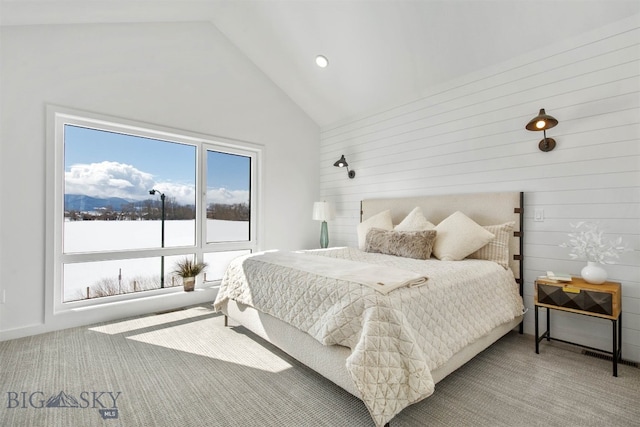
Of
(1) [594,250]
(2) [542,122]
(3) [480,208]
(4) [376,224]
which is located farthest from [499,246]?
(4) [376,224]

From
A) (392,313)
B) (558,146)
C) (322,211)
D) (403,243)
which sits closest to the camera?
(392,313)

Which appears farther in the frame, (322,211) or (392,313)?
(322,211)

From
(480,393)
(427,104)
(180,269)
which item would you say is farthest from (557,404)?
(180,269)

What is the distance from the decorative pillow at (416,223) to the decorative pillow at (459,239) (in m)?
0.24

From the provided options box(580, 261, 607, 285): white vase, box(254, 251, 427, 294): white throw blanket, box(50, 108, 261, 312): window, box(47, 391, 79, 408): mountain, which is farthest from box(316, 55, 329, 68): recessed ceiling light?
box(47, 391, 79, 408): mountain

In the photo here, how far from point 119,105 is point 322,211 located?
8.94 feet

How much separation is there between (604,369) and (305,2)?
13.5ft

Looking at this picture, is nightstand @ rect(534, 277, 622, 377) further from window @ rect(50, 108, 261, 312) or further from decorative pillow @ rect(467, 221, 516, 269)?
window @ rect(50, 108, 261, 312)

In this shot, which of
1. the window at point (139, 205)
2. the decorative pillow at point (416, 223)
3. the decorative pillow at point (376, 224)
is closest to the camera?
the window at point (139, 205)

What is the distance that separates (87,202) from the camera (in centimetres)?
308

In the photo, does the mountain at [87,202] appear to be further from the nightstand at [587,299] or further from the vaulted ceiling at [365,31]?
the nightstand at [587,299]

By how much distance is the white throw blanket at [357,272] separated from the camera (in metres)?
1.73

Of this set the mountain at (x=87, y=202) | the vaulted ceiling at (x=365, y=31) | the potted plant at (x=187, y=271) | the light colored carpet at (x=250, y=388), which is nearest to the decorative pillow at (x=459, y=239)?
the light colored carpet at (x=250, y=388)

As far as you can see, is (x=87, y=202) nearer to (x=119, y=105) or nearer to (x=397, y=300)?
(x=119, y=105)
